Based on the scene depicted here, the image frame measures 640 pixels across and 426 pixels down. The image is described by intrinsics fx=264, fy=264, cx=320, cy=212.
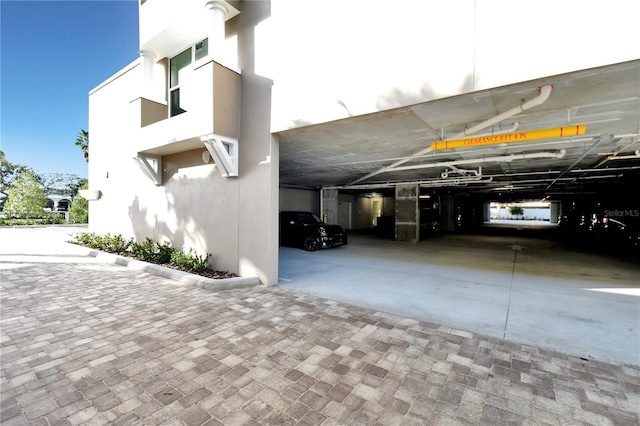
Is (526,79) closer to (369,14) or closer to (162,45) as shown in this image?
(369,14)

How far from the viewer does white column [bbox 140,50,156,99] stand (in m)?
6.99

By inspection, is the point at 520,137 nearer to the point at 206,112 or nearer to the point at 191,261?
the point at 206,112

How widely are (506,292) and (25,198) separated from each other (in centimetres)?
2751

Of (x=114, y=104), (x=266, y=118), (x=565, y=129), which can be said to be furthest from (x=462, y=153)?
(x=114, y=104)

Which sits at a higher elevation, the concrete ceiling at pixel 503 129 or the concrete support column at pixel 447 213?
the concrete ceiling at pixel 503 129

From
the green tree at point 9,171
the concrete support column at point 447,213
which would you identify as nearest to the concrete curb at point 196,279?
the concrete support column at point 447,213

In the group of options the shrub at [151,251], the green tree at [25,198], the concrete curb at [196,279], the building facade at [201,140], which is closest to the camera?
the concrete curb at [196,279]

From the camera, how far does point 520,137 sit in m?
4.54

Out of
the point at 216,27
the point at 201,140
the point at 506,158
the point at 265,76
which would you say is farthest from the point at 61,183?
the point at 506,158

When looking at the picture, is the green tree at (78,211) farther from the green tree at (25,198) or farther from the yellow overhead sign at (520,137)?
the yellow overhead sign at (520,137)

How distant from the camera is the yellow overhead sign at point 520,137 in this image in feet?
13.6

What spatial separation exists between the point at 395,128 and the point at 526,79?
2.37 m

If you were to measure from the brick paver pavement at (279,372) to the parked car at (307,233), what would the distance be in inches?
231

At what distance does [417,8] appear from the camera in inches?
139
